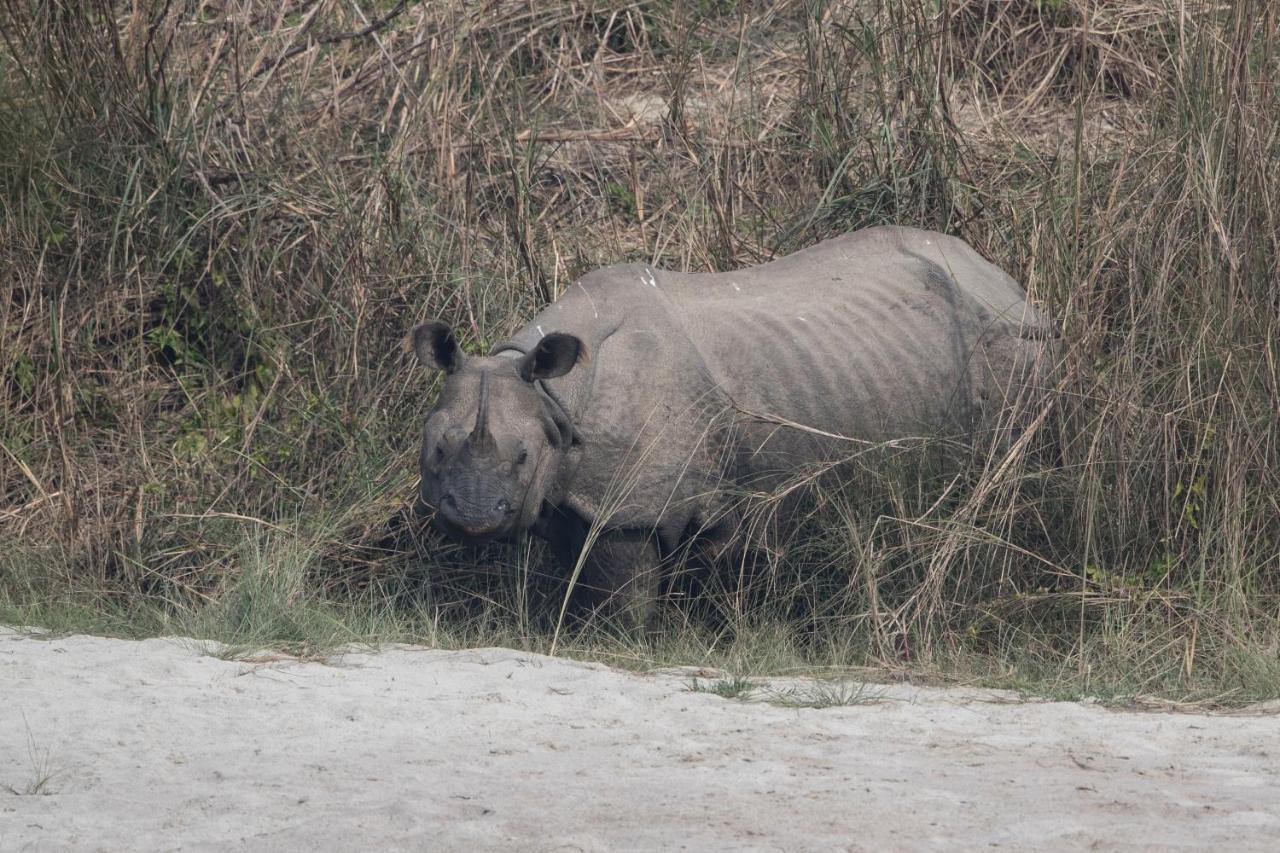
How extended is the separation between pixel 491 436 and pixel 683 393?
1.99ft

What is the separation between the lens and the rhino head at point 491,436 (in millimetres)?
4930

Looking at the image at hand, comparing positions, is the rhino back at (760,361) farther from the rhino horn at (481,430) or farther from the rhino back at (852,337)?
the rhino horn at (481,430)

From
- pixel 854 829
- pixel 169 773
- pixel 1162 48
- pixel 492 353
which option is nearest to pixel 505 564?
pixel 492 353

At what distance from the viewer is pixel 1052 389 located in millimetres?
5145

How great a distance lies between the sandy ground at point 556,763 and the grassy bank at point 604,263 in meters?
0.47

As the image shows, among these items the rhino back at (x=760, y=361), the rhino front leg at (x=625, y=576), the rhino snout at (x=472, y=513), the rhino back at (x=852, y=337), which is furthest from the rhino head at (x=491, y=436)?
the rhino back at (x=852, y=337)

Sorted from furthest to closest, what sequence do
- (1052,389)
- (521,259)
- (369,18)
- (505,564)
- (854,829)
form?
(369,18)
(521,259)
(505,564)
(1052,389)
(854,829)

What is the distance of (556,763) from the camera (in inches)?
142

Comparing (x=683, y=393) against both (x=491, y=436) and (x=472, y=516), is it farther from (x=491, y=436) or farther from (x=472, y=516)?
(x=472, y=516)

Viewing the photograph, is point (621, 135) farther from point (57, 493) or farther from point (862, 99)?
point (57, 493)

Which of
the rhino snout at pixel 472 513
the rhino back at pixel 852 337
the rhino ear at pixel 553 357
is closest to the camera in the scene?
the rhino snout at pixel 472 513

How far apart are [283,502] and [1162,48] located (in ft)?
12.4

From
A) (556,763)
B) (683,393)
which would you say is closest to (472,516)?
(683,393)

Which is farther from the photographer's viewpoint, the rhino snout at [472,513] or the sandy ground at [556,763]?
the rhino snout at [472,513]
